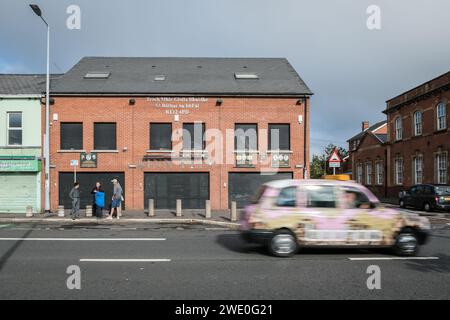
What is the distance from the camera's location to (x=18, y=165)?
65.3 feet

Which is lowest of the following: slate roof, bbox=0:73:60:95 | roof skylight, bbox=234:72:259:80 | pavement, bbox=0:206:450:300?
pavement, bbox=0:206:450:300

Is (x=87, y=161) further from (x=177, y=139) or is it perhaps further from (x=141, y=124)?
(x=177, y=139)

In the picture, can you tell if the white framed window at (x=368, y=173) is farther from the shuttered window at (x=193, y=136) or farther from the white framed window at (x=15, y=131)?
the white framed window at (x=15, y=131)

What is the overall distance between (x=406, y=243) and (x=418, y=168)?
2617 cm

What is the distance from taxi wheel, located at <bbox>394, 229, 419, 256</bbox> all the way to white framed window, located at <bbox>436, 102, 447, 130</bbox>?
76.5 ft

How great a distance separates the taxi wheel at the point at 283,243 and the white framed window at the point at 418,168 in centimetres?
2711

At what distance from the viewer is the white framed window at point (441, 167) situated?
28.0m

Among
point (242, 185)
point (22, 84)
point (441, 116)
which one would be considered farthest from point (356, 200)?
point (441, 116)

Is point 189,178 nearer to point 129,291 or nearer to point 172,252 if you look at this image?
point 172,252

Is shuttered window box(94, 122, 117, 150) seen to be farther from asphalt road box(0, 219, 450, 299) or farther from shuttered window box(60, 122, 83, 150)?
asphalt road box(0, 219, 450, 299)

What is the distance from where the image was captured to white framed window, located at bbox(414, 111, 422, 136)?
104 feet

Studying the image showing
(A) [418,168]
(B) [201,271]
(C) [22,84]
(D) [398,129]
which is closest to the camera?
(B) [201,271]

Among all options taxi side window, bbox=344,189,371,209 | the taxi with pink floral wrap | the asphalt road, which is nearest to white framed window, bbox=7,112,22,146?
the asphalt road
